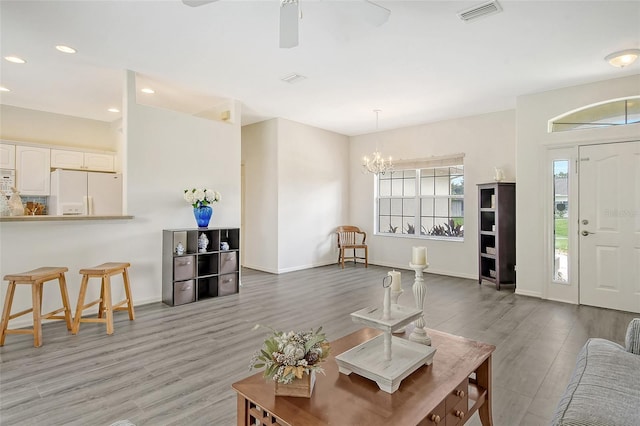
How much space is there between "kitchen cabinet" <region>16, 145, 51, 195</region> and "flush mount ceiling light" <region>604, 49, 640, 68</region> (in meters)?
8.07

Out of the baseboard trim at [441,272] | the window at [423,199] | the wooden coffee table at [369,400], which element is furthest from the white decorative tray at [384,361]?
the window at [423,199]

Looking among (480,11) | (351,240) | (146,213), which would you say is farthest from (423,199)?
(146,213)

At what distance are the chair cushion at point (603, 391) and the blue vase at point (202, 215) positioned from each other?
13.9ft

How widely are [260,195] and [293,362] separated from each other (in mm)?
5392

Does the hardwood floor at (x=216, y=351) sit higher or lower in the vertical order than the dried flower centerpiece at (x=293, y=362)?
lower

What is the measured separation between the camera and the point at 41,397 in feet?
7.17

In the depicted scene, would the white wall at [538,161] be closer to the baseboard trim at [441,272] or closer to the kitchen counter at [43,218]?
the baseboard trim at [441,272]

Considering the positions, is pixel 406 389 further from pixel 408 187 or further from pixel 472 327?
pixel 408 187

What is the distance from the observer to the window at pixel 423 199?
6.27 m

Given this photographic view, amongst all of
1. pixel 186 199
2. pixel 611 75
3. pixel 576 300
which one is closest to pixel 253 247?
pixel 186 199

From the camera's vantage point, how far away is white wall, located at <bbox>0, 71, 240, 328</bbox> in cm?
357

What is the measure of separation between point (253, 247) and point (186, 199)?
2.43 meters

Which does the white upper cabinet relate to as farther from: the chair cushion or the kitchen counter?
the chair cushion

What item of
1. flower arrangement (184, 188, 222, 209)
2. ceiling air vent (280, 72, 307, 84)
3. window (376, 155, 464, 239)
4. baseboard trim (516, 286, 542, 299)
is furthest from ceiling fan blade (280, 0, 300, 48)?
window (376, 155, 464, 239)
